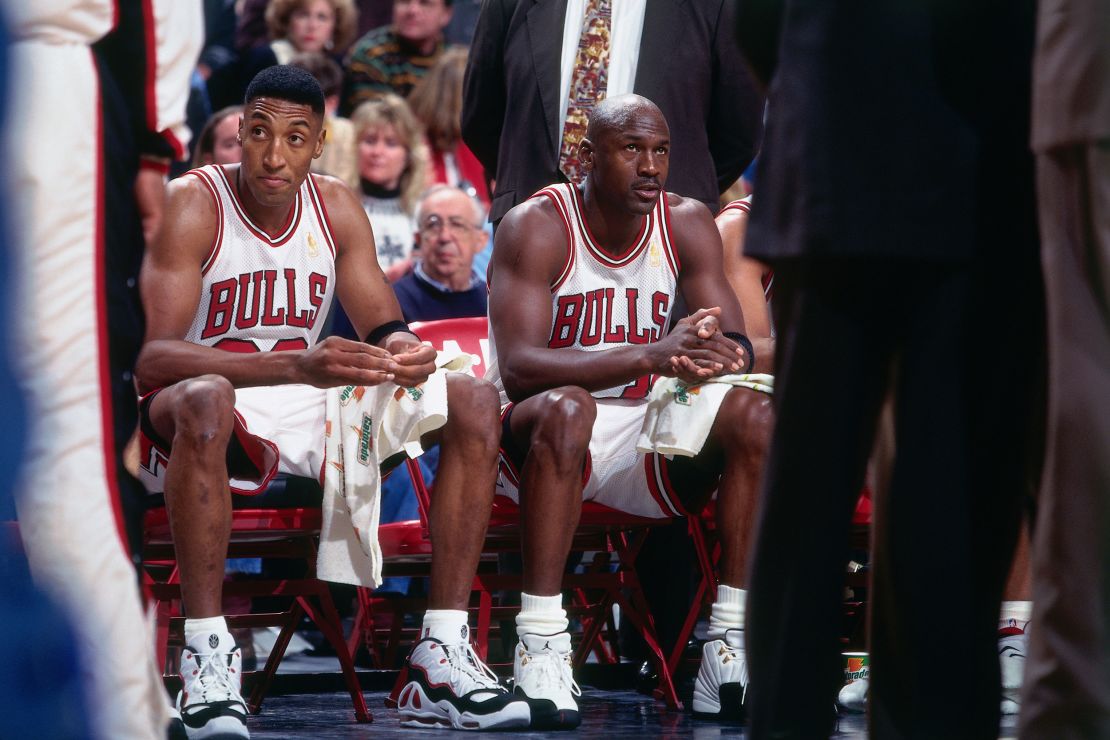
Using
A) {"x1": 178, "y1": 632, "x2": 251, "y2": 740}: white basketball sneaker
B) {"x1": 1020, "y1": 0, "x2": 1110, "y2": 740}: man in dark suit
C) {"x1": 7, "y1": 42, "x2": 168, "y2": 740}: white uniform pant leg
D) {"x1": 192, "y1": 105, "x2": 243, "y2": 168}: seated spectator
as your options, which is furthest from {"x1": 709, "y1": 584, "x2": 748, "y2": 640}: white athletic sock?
{"x1": 192, "y1": 105, "x2": 243, "y2": 168}: seated spectator

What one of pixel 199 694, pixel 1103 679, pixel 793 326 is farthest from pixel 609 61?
pixel 1103 679

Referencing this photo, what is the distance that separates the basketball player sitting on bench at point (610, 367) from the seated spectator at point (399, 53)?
10.5 feet

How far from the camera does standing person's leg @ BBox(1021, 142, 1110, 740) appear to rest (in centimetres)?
203

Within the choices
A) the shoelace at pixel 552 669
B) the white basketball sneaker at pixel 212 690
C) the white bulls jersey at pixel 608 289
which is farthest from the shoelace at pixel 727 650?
the white basketball sneaker at pixel 212 690

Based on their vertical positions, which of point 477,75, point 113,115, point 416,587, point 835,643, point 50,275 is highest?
point 477,75

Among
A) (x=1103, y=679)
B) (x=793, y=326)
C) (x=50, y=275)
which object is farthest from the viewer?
(x=793, y=326)

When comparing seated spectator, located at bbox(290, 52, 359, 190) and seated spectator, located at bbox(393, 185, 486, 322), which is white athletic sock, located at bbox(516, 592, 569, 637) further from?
seated spectator, located at bbox(290, 52, 359, 190)

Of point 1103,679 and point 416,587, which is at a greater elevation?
point 1103,679

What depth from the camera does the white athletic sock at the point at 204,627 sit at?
3.76 metres

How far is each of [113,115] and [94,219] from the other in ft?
0.55

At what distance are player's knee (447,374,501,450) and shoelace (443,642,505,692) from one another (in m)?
0.55

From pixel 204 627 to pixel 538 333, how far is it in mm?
1301

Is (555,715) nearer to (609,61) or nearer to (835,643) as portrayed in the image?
(835,643)

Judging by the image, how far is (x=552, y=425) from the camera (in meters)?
4.12
